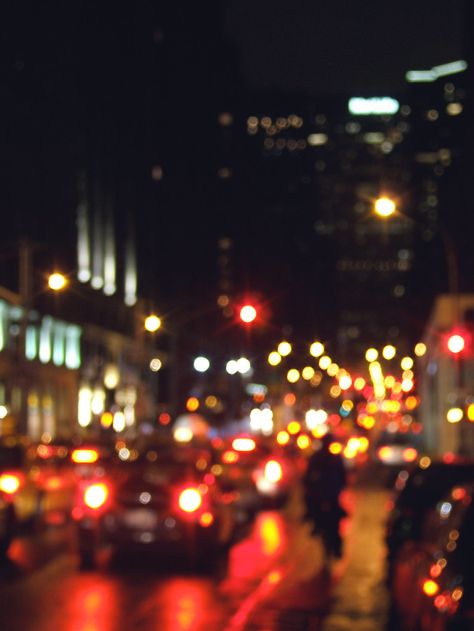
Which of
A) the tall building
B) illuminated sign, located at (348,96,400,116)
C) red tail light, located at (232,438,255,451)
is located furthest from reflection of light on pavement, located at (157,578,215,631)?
illuminated sign, located at (348,96,400,116)

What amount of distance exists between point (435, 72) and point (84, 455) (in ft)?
315

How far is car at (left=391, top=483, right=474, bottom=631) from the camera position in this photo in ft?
25.9

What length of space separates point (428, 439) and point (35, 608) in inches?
2089

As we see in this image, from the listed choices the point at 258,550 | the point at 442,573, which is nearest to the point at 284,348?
the point at 258,550

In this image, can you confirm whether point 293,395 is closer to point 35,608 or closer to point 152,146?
point 152,146

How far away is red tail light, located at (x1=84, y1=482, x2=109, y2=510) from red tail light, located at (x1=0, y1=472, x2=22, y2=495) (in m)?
1.35

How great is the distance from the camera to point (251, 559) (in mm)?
19141

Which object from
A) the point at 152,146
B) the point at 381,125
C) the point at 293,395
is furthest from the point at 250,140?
the point at 293,395

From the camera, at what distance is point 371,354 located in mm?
50312

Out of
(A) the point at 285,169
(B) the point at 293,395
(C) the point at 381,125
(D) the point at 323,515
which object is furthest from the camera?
(C) the point at 381,125

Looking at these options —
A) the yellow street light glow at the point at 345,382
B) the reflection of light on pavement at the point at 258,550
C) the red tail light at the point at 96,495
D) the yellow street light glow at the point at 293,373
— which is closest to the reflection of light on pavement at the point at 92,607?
the red tail light at the point at 96,495

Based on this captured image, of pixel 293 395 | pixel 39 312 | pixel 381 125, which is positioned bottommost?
pixel 293 395

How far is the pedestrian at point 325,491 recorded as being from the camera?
60.7 feet

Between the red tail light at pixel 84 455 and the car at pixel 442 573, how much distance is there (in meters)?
16.3
